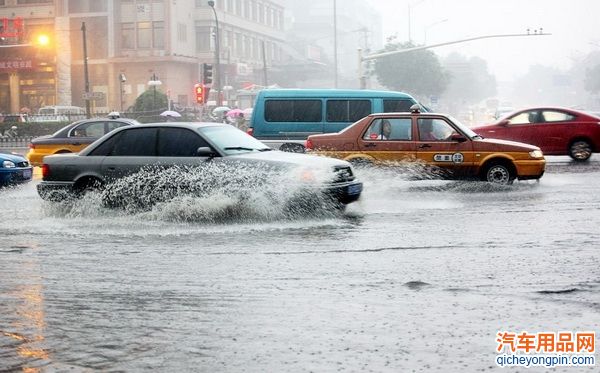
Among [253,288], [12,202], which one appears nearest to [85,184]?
[12,202]

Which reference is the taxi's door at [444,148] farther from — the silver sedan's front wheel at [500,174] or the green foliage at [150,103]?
the green foliage at [150,103]

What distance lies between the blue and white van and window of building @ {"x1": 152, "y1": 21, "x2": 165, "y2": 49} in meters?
50.0

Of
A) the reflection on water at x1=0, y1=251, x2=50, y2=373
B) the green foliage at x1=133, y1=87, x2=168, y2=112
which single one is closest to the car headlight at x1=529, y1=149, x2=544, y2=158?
the reflection on water at x1=0, y1=251, x2=50, y2=373

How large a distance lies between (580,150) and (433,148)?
8242 millimetres

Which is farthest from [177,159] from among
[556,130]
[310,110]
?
[556,130]

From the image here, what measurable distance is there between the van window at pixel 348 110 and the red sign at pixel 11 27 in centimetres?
5325

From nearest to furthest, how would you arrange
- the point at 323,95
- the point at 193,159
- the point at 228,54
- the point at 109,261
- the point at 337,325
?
the point at 337,325 → the point at 109,261 → the point at 193,159 → the point at 323,95 → the point at 228,54

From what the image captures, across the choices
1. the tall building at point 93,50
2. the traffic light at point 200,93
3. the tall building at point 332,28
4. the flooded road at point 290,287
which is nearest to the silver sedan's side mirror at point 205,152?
the flooded road at point 290,287

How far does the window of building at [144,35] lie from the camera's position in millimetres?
66938

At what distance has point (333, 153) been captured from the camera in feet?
51.2

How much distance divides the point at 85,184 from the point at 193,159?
1891 millimetres

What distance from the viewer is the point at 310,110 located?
18.9 metres

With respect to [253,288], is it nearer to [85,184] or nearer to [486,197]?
[85,184]

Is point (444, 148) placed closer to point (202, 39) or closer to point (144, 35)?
point (144, 35)
